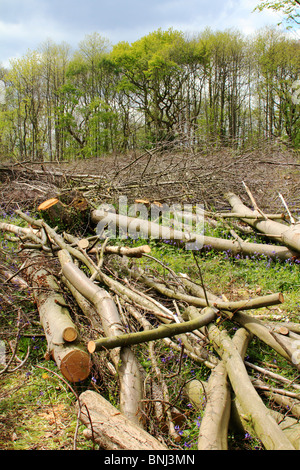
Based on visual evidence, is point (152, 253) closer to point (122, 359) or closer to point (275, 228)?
point (275, 228)

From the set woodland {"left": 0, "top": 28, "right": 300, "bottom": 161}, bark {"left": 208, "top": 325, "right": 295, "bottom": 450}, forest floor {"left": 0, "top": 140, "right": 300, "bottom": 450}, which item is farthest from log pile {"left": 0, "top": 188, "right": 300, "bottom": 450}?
woodland {"left": 0, "top": 28, "right": 300, "bottom": 161}

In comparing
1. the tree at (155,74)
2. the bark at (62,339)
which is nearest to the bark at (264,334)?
the bark at (62,339)

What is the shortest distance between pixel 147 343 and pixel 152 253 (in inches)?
82.6

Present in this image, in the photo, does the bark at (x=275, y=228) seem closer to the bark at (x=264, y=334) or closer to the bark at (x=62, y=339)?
the bark at (x=264, y=334)

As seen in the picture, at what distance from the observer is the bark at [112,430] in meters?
1.77

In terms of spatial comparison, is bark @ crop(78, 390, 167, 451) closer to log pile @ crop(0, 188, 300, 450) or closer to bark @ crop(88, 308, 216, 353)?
log pile @ crop(0, 188, 300, 450)

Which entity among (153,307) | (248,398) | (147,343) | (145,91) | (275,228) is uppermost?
(145,91)

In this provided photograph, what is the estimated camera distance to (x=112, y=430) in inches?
73.4

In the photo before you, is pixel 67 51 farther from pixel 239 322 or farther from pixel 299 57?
pixel 239 322

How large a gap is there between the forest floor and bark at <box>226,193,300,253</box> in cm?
35

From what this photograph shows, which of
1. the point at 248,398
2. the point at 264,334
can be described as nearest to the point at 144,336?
the point at 248,398

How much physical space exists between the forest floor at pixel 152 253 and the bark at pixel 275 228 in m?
0.35

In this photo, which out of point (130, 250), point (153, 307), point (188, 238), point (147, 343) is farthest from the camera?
point (188, 238)

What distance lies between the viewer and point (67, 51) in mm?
24625
